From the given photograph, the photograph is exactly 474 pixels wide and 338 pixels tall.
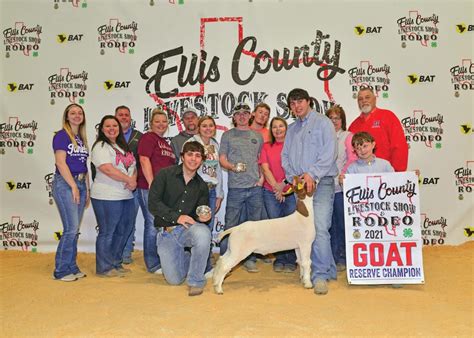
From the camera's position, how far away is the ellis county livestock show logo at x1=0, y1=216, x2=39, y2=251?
5527 mm

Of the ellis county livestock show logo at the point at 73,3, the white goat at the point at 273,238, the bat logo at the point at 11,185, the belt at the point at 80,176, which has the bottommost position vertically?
the white goat at the point at 273,238

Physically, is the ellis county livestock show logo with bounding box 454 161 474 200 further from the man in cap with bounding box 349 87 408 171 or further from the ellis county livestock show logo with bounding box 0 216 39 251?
the ellis county livestock show logo with bounding box 0 216 39 251

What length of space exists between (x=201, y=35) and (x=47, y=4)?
212cm

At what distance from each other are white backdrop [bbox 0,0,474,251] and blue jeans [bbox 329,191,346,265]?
5.49 feet

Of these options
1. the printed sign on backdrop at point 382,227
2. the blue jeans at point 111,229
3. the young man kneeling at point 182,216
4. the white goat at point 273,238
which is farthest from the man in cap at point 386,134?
the blue jeans at point 111,229

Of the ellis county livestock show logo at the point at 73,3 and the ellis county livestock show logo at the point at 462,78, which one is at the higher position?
the ellis county livestock show logo at the point at 73,3

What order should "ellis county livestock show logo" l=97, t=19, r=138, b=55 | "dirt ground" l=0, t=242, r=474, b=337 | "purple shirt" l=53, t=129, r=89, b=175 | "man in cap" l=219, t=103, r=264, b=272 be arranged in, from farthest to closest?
"ellis county livestock show logo" l=97, t=19, r=138, b=55
"man in cap" l=219, t=103, r=264, b=272
"purple shirt" l=53, t=129, r=89, b=175
"dirt ground" l=0, t=242, r=474, b=337

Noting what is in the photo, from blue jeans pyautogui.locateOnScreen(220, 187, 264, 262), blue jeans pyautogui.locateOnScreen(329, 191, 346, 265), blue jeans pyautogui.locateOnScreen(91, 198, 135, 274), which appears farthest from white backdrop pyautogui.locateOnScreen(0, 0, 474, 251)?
blue jeans pyautogui.locateOnScreen(329, 191, 346, 265)

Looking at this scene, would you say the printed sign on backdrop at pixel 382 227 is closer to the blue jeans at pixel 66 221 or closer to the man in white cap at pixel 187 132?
the man in white cap at pixel 187 132

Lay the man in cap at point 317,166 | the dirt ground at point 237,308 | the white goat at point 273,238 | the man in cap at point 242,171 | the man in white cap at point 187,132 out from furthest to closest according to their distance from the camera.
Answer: the man in white cap at point 187,132 → the man in cap at point 242,171 → the man in cap at point 317,166 → the white goat at point 273,238 → the dirt ground at point 237,308

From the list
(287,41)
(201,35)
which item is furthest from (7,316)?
(287,41)

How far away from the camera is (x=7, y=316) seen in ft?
9.82

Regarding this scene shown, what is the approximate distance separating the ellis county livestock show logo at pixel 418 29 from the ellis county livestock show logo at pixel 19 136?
197 inches

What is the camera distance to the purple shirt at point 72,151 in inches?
154
